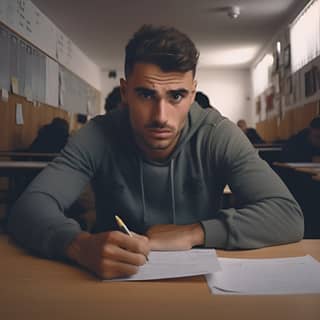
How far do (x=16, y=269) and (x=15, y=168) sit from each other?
2686 mm

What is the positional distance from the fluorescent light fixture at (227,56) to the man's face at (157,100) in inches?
350

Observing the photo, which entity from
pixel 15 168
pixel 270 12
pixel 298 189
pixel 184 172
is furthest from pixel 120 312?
pixel 270 12

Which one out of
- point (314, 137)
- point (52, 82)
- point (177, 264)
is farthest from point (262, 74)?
point (177, 264)

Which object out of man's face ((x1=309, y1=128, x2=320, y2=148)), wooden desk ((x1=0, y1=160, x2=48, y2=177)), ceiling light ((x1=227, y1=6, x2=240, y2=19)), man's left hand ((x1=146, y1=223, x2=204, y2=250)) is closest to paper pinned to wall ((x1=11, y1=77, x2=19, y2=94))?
wooden desk ((x1=0, y1=160, x2=48, y2=177))

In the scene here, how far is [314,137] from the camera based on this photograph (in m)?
4.76

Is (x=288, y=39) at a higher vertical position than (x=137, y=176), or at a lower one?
higher

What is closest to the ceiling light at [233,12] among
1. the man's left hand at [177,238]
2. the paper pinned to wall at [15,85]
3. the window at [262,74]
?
the window at [262,74]

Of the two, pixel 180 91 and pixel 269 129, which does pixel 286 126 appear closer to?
pixel 269 129

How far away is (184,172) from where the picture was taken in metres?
1.39

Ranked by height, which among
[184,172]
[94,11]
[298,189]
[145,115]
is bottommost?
[298,189]

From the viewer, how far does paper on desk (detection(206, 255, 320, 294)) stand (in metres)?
0.74

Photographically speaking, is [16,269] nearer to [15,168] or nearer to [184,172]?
[184,172]

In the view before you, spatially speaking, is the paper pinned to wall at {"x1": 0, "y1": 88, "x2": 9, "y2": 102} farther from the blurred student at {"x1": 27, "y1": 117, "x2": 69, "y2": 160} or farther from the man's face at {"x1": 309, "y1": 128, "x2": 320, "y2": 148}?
the man's face at {"x1": 309, "y1": 128, "x2": 320, "y2": 148}

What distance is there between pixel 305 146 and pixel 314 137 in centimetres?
17
